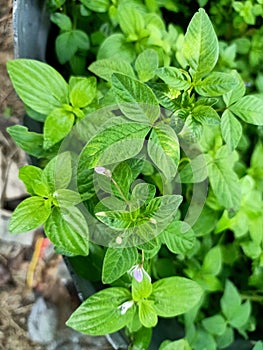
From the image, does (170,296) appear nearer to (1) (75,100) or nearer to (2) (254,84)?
(1) (75,100)

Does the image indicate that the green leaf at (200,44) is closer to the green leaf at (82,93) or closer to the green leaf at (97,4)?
the green leaf at (82,93)

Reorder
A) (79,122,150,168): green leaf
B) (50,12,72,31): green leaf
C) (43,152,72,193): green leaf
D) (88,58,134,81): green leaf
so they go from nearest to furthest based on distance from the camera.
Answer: (79,122,150,168): green leaf < (43,152,72,193): green leaf < (88,58,134,81): green leaf < (50,12,72,31): green leaf

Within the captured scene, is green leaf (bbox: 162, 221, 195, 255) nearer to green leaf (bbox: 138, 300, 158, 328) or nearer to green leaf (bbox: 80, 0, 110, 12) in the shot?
green leaf (bbox: 138, 300, 158, 328)

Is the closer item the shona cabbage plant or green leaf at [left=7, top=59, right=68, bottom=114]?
the shona cabbage plant

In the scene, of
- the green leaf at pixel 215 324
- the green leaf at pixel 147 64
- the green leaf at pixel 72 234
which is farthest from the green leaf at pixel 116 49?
the green leaf at pixel 215 324

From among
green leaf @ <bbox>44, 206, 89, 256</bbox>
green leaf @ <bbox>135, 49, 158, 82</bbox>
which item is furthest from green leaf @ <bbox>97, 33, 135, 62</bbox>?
green leaf @ <bbox>44, 206, 89, 256</bbox>
